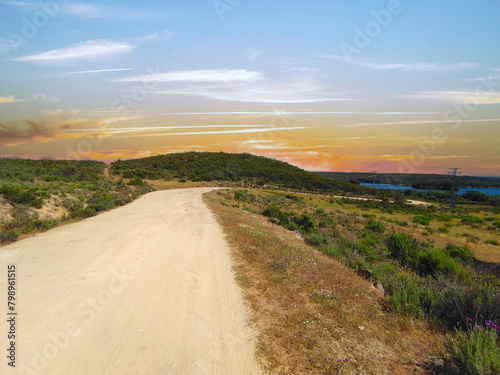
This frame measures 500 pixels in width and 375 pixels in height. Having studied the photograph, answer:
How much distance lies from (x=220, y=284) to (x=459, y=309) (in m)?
4.65

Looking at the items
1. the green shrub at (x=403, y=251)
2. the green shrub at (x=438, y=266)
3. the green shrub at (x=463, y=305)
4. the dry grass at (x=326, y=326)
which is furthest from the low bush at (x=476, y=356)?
the green shrub at (x=403, y=251)

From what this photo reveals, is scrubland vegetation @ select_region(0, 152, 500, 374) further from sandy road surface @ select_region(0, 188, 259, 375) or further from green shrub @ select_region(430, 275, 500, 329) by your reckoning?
sandy road surface @ select_region(0, 188, 259, 375)

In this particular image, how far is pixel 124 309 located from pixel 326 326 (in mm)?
3711

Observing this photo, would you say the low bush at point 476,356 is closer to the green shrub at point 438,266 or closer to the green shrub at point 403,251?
the green shrub at point 438,266

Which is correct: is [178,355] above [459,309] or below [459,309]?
below

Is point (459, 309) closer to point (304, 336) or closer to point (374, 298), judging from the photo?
point (374, 298)

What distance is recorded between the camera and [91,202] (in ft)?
52.3

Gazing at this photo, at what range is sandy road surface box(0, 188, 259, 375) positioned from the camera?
3701mm

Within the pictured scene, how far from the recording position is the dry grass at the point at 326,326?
373 centimetres

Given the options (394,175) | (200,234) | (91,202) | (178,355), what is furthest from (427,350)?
(394,175)

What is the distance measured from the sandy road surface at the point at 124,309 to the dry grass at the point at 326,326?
45 centimetres

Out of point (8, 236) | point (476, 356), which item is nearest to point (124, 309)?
point (476, 356)

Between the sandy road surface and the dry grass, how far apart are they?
1.48 ft

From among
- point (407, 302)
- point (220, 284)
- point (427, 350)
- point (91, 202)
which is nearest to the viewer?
point (427, 350)
